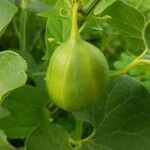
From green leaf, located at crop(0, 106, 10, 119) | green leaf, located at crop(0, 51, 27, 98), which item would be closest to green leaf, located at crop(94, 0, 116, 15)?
green leaf, located at crop(0, 51, 27, 98)

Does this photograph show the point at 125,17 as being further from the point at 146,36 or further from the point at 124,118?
the point at 124,118

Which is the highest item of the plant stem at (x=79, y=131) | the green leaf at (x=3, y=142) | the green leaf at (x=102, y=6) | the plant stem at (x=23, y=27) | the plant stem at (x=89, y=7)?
the green leaf at (x=102, y=6)

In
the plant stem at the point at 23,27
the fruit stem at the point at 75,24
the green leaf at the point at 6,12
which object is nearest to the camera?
the fruit stem at the point at 75,24

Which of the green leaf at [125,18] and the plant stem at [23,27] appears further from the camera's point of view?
the plant stem at [23,27]

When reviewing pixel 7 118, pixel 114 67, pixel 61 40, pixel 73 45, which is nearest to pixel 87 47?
pixel 73 45

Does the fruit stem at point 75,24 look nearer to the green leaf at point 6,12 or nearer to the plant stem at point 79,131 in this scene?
the green leaf at point 6,12

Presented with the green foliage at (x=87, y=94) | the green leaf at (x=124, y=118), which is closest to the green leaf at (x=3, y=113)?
the green foliage at (x=87, y=94)

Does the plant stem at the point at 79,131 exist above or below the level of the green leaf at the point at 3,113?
below

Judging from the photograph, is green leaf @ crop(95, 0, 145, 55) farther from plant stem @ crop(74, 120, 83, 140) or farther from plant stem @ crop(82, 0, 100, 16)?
plant stem @ crop(74, 120, 83, 140)
